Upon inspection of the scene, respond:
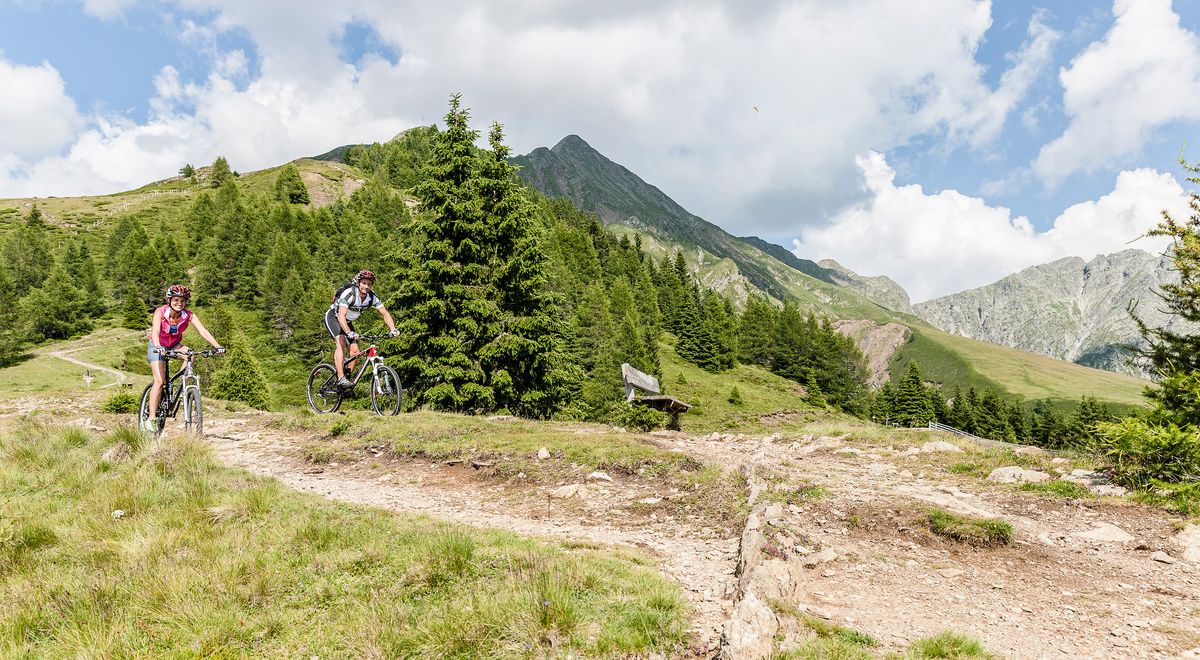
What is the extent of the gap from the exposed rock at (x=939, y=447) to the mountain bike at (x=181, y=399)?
15.6 metres

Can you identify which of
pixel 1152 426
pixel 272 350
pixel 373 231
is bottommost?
pixel 272 350

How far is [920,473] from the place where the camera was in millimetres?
10547

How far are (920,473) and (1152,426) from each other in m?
3.67

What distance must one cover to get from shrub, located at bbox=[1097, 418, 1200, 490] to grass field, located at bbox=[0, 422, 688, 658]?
8.86m

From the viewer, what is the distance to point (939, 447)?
40.1ft

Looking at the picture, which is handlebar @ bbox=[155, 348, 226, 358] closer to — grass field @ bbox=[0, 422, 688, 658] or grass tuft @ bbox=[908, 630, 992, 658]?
grass field @ bbox=[0, 422, 688, 658]

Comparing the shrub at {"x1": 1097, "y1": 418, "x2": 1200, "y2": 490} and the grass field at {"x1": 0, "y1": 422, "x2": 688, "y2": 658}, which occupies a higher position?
the shrub at {"x1": 1097, "y1": 418, "x2": 1200, "y2": 490}

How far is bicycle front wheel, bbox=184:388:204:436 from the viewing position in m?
11.2

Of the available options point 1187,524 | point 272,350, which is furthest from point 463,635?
point 272,350

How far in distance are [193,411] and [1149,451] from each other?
18.0m

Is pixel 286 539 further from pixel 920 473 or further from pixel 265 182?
pixel 265 182

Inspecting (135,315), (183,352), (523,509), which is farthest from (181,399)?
(135,315)

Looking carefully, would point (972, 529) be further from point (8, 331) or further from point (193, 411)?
point (8, 331)

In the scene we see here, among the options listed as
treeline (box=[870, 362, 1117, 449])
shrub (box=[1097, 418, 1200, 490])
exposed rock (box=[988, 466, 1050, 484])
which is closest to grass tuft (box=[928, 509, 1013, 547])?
exposed rock (box=[988, 466, 1050, 484])
